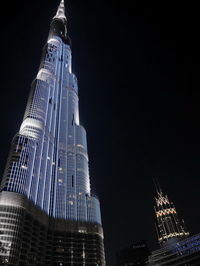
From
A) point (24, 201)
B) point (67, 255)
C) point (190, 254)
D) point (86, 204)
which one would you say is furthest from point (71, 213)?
point (190, 254)

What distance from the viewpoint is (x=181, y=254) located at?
457 feet

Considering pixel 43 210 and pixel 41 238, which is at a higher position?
pixel 43 210

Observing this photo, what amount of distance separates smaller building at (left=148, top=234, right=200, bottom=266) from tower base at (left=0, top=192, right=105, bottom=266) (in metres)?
39.4

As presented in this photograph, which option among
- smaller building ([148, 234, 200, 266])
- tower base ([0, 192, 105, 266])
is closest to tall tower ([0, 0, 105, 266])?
tower base ([0, 192, 105, 266])

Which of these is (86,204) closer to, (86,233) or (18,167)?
(86,233)

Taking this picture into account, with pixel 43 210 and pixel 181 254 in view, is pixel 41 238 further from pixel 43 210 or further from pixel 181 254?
pixel 181 254

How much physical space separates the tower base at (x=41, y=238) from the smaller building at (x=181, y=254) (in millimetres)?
39439

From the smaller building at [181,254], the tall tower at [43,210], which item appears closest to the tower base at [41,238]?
the tall tower at [43,210]

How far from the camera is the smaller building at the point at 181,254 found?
5138 inches

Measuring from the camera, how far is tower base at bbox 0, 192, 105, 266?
391 ft

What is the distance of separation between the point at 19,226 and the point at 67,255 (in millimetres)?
44956

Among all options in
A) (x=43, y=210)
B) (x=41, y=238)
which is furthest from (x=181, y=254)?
(x=43, y=210)

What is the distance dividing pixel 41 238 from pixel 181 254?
8503cm

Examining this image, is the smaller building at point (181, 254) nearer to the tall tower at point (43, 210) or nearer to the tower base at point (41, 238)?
the tall tower at point (43, 210)
